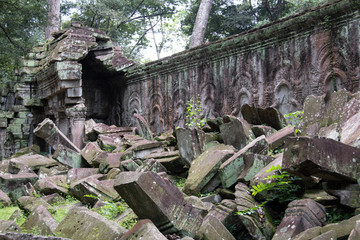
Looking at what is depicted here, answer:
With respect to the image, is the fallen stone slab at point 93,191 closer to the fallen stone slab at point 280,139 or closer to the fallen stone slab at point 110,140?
the fallen stone slab at point 280,139

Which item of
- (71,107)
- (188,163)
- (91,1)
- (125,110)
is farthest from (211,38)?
(188,163)

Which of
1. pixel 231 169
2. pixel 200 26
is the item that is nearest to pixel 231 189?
pixel 231 169

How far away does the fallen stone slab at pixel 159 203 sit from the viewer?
291 centimetres

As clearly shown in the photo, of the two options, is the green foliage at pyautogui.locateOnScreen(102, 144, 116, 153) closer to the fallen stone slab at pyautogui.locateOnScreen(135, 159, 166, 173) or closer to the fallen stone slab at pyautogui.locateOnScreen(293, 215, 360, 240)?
the fallen stone slab at pyautogui.locateOnScreen(135, 159, 166, 173)

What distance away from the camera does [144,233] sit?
103 inches

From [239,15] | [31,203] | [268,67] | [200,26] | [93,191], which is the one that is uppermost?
[239,15]

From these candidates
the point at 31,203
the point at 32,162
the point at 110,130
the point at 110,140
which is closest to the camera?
the point at 31,203

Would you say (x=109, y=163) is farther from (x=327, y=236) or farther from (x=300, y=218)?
(x=327, y=236)

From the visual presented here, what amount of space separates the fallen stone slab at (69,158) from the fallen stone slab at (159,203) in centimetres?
380

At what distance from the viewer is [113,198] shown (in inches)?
171

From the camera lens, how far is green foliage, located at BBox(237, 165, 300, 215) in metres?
2.94

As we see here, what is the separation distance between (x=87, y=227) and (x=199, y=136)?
1.99 meters

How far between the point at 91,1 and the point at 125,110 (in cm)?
1289

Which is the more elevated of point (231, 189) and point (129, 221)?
point (231, 189)
